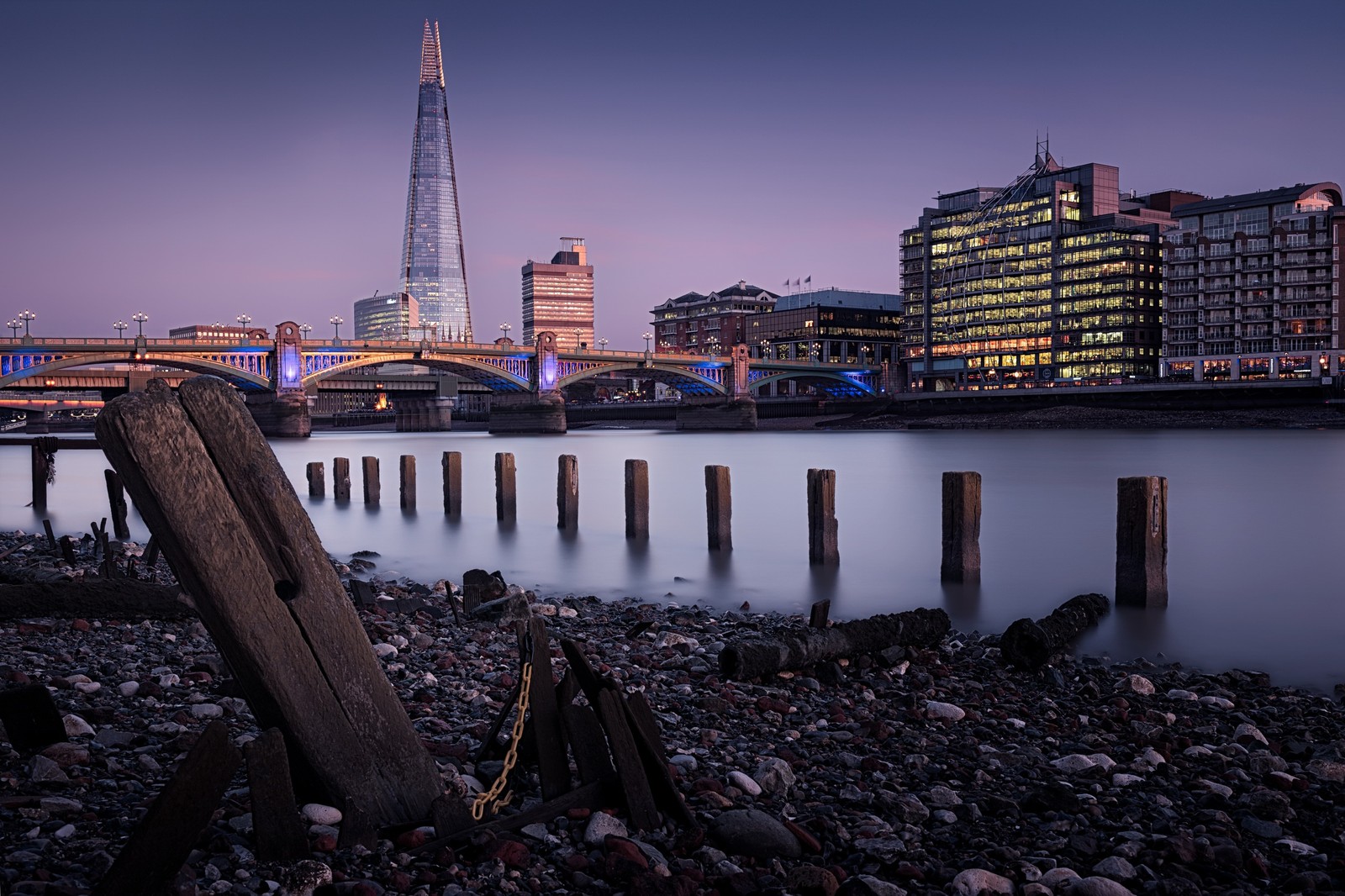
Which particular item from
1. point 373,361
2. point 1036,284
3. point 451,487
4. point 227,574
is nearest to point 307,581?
point 227,574

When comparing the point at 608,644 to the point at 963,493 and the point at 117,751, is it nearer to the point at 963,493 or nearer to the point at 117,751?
the point at 117,751

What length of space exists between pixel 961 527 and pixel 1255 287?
11736cm

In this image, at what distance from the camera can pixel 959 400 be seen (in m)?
103

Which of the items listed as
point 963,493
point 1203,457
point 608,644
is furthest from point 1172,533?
point 1203,457

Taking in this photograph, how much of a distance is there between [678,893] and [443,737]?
202 cm

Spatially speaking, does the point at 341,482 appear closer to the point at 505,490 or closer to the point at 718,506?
the point at 505,490

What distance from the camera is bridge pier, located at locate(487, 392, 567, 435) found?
10073 cm

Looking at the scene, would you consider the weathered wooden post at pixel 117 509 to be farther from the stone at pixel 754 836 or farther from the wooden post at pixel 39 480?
the stone at pixel 754 836

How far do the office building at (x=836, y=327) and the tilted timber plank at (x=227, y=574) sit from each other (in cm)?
16823

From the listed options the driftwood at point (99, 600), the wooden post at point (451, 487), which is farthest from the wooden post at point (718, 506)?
the driftwood at point (99, 600)

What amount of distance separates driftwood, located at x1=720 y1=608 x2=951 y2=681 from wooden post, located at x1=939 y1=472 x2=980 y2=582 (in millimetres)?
3254

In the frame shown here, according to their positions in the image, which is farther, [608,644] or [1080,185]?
[1080,185]

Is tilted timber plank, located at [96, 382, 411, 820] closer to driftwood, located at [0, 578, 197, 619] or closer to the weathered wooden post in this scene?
driftwood, located at [0, 578, 197, 619]

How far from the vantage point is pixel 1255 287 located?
111 metres
